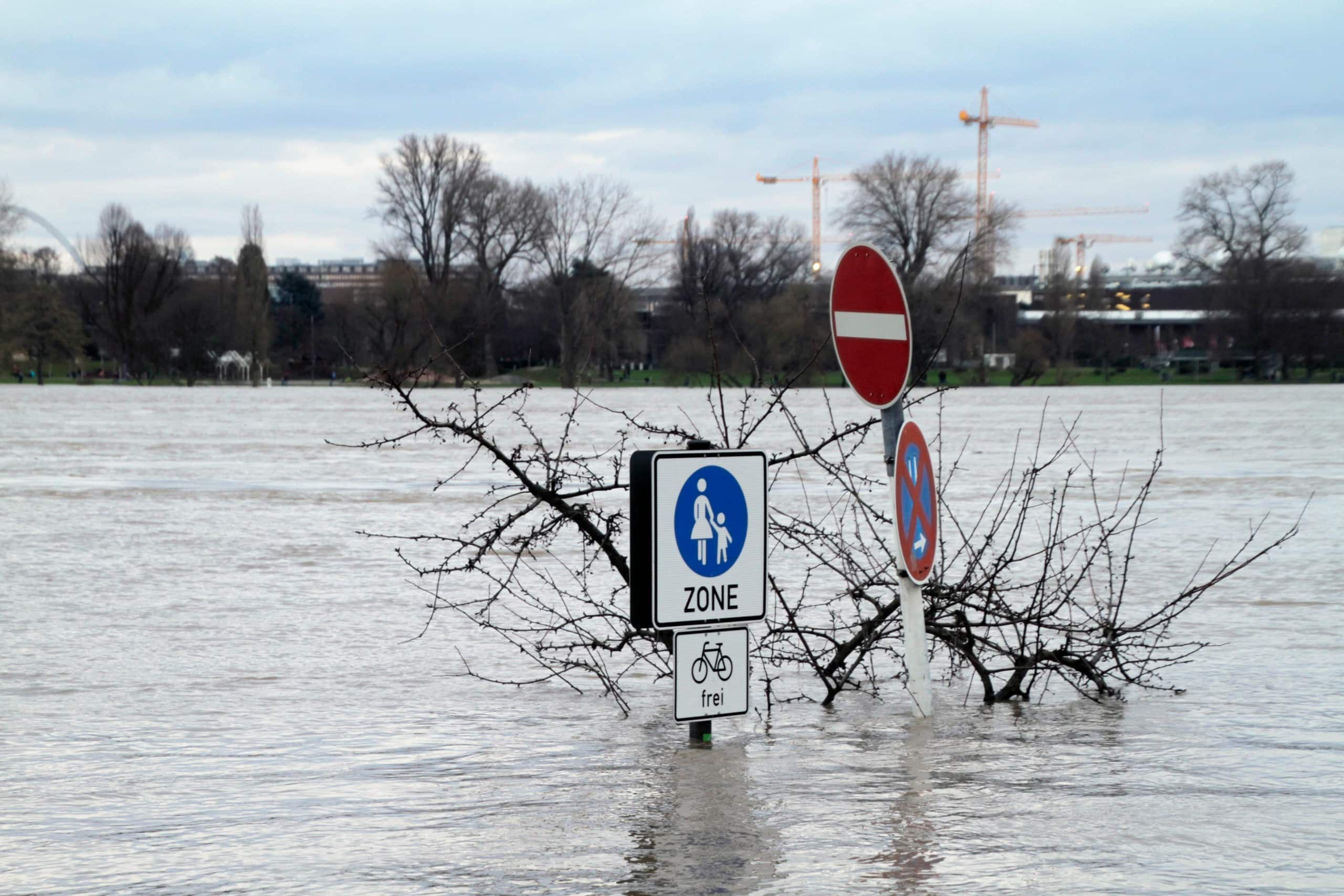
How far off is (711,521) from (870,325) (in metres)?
1.21

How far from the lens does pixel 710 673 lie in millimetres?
6754

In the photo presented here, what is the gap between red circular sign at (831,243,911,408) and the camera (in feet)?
23.2

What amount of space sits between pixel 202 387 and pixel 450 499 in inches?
3632

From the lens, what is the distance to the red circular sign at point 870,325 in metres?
7.08

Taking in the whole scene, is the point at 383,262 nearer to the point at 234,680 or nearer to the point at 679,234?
the point at 679,234

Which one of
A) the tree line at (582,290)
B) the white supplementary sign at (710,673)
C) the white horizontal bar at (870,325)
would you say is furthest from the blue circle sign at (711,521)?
the tree line at (582,290)

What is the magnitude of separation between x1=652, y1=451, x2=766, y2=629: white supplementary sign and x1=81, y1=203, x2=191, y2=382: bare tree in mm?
116666

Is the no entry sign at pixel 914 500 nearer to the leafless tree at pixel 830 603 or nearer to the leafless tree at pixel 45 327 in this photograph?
the leafless tree at pixel 830 603

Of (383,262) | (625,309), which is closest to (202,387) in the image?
(383,262)

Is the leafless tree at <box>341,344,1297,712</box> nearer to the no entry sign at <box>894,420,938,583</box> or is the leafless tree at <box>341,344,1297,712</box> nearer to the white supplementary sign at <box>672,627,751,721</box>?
the no entry sign at <box>894,420,938,583</box>

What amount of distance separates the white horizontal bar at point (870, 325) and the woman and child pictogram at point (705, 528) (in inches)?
40.7

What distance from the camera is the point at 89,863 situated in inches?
217

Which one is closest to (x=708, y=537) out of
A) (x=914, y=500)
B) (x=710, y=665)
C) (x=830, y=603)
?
(x=710, y=665)

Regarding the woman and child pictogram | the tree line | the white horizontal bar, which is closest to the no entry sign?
the white horizontal bar
